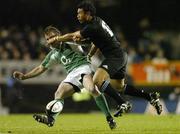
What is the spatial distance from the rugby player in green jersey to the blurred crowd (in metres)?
9.17

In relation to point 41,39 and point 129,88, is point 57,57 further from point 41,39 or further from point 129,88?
point 41,39

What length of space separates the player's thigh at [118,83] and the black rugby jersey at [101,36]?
2.72 ft

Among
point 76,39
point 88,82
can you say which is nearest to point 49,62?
point 88,82

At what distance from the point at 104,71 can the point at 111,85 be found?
2.68 feet

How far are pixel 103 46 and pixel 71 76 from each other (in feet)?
2.89

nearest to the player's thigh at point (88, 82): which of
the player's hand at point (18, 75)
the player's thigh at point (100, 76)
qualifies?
the player's thigh at point (100, 76)

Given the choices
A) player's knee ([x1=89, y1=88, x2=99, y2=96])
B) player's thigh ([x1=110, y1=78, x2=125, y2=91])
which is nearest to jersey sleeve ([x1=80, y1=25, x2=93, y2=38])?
player's knee ([x1=89, y1=88, x2=99, y2=96])

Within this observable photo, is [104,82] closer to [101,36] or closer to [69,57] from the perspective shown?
[69,57]

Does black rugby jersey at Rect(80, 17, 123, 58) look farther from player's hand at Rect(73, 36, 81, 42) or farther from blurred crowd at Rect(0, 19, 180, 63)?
blurred crowd at Rect(0, 19, 180, 63)

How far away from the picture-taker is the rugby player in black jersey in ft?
44.9

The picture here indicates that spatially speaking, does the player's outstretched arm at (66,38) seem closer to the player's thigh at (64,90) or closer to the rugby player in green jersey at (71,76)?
the rugby player in green jersey at (71,76)

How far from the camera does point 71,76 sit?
14.3 m

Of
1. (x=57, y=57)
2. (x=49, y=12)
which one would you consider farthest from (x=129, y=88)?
(x=49, y=12)

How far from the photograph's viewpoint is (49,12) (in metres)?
29.5
